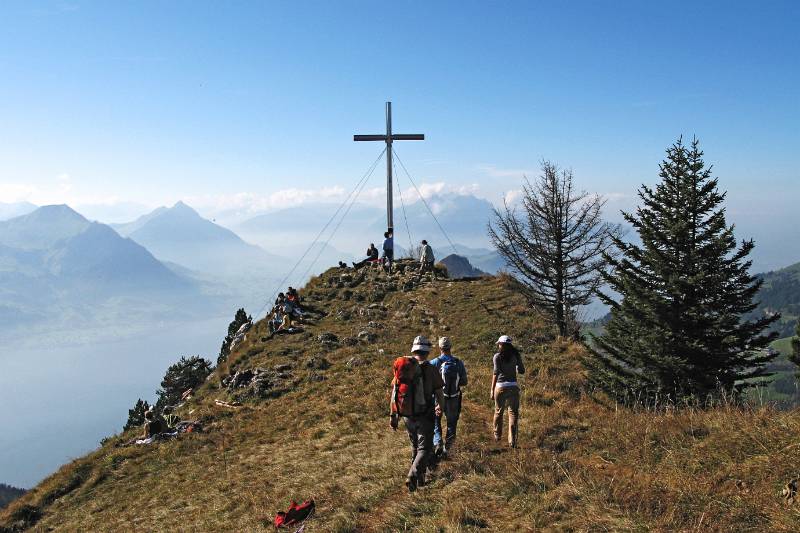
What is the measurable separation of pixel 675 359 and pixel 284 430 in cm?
1342

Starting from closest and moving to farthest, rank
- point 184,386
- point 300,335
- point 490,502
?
point 490,502, point 300,335, point 184,386

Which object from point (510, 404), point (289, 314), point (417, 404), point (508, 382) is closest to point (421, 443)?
point (417, 404)

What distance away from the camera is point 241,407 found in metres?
18.9

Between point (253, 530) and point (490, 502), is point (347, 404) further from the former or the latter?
point (490, 502)

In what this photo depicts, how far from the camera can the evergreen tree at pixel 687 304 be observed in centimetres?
1625

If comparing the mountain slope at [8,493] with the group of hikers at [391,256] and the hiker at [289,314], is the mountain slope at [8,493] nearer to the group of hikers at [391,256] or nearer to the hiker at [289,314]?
the hiker at [289,314]

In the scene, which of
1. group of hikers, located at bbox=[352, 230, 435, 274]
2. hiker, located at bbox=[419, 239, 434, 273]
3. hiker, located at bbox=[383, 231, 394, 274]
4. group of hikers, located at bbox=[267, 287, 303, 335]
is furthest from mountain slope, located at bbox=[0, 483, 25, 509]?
hiker, located at bbox=[419, 239, 434, 273]

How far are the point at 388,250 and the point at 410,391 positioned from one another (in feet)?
81.6

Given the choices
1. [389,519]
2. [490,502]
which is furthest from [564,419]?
[389,519]

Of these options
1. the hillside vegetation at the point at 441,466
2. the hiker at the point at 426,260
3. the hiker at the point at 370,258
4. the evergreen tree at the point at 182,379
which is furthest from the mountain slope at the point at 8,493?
the hillside vegetation at the point at 441,466

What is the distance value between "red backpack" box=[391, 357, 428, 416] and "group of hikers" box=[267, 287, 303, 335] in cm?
2003

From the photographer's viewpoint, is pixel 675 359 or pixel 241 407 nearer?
pixel 675 359

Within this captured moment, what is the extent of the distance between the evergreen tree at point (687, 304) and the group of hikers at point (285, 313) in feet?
56.5

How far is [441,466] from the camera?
9.44 metres
